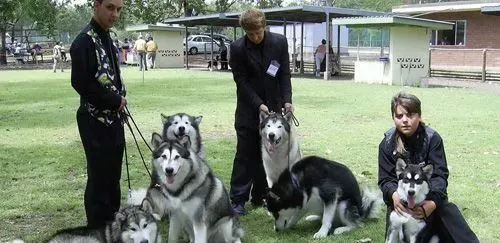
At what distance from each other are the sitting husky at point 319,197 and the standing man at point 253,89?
2.02 ft

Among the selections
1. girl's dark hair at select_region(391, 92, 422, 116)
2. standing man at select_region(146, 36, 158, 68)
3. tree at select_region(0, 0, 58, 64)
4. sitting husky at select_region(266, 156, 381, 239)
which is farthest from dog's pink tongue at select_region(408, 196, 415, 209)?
tree at select_region(0, 0, 58, 64)

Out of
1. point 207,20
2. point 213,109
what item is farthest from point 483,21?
point 213,109

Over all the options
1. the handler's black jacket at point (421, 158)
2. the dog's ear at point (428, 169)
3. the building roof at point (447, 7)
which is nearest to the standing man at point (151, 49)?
the building roof at point (447, 7)

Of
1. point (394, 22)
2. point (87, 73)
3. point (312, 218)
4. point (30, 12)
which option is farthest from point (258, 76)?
point (30, 12)

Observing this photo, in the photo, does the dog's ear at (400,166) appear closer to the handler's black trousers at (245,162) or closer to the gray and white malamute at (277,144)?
the gray and white malamute at (277,144)

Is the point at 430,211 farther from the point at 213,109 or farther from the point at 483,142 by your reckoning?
the point at 213,109

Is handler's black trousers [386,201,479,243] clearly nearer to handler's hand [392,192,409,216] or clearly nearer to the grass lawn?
handler's hand [392,192,409,216]

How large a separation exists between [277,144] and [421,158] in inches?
65.0

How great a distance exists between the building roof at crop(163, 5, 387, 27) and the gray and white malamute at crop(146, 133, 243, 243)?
1725cm

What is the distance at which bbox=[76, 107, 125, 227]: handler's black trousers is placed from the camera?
398cm

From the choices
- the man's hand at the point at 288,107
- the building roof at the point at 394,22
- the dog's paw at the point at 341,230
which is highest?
the building roof at the point at 394,22

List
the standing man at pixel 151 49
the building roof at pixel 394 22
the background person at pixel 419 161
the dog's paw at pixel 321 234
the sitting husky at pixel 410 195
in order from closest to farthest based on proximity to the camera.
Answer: the sitting husky at pixel 410 195 < the background person at pixel 419 161 < the dog's paw at pixel 321 234 < the building roof at pixel 394 22 < the standing man at pixel 151 49

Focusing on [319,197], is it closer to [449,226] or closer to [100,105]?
[449,226]

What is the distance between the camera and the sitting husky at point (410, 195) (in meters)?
3.71
